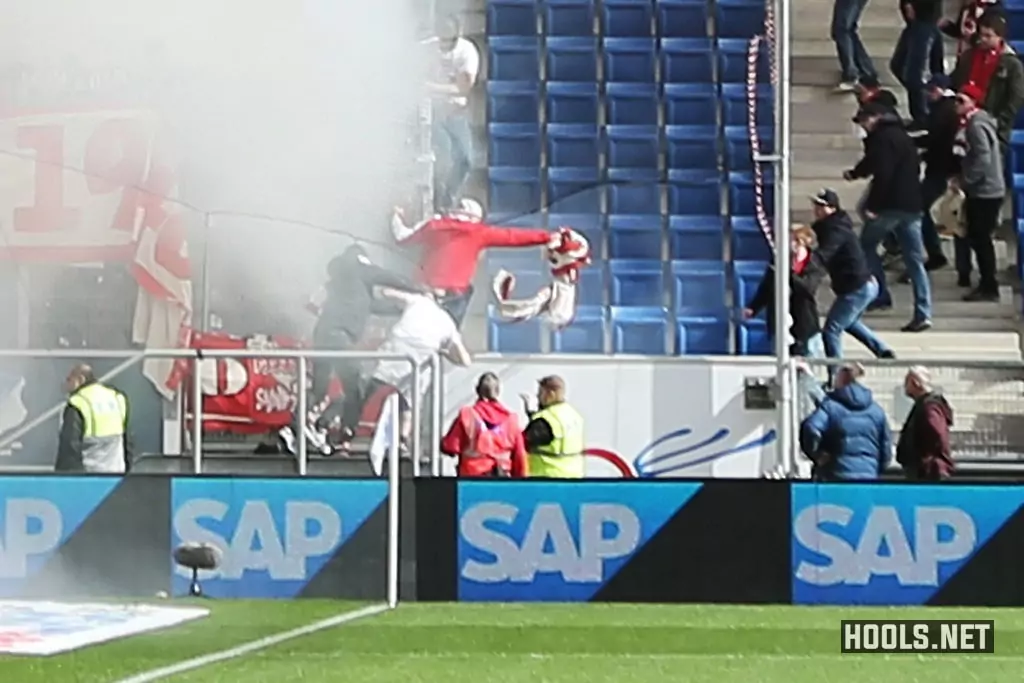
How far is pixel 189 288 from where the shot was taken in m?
15.5

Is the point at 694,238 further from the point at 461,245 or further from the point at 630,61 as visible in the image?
the point at 630,61

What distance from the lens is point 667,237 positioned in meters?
16.8

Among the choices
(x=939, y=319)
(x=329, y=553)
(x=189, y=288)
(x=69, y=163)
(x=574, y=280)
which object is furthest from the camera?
(x=939, y=319)

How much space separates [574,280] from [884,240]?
3.25 m

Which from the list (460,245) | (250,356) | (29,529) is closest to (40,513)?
(29,529)

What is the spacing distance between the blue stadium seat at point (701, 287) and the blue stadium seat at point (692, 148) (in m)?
0.81

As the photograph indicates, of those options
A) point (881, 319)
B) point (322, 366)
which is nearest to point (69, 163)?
point (322, 366)

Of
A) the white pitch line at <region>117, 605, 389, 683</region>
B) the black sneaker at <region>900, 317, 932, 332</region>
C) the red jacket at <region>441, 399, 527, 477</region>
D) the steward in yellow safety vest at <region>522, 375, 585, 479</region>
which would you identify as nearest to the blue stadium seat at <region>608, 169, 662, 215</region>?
the steward in yellow safety vest at <region>522, 375, 585, 479</region>

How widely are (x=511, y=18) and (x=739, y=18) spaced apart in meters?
1.77

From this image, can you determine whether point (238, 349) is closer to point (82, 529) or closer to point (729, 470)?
point (82, 529)

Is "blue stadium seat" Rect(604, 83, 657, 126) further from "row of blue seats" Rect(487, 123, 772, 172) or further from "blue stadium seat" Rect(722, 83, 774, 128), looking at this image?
"blue stadium seat" Rect(722, 83, 774, 128)

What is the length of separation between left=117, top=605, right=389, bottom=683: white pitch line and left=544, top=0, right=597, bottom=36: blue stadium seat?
6.94 meters

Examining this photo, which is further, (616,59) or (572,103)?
(616,59)

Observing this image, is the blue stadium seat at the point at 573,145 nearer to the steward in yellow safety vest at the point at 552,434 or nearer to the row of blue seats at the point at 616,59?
the row of blue seats at the point at 616,59
